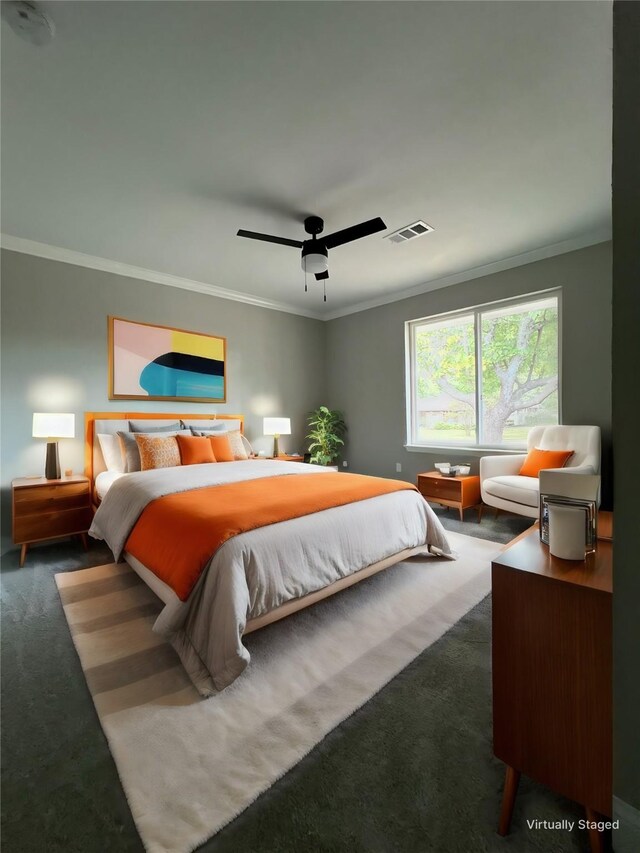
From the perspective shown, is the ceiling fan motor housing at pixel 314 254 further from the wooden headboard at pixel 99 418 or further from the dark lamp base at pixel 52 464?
the dark lamp base at pixel 52 464

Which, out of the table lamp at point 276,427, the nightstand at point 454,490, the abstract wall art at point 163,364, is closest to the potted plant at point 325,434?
the table lamp at point 276,427

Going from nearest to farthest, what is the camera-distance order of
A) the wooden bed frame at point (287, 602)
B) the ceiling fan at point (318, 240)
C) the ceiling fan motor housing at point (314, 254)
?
1. the wooden bed frame at point (287, 602)
2. the ceiling fan at point (318, 240)
3. the ceiling fan motor housing at point (314, 254)

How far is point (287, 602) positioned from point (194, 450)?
223 centimetres

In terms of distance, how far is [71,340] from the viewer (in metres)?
3.77

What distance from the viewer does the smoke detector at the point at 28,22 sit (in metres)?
1.51

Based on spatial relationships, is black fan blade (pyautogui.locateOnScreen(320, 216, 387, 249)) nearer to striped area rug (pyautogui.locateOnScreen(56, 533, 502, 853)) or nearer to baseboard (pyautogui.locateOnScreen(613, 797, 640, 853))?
striped area rug (pyautogui.locateOnScreen(56, 533, 502, 853))

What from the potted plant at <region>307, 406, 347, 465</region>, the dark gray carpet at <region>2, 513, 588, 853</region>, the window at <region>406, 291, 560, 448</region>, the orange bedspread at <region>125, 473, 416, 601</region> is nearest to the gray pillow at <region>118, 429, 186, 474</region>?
the orange bedspread at <region>125, 473, 416, 601</region>

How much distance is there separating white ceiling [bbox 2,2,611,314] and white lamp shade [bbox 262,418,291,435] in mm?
2196

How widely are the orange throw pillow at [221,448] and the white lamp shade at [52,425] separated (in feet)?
3.98

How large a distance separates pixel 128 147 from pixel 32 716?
3.01 metres

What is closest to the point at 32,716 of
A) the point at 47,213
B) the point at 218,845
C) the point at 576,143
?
the point at 218,845

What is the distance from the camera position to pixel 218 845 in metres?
1.04

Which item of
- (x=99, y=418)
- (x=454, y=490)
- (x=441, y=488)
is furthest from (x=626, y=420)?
(x=99, y=418)

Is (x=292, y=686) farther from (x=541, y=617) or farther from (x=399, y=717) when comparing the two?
(x=541, y=617)
